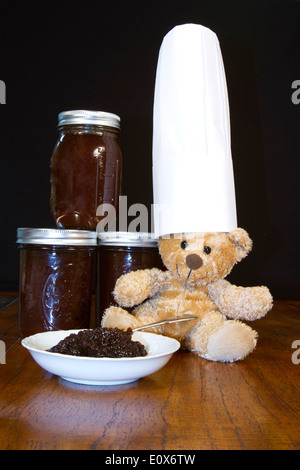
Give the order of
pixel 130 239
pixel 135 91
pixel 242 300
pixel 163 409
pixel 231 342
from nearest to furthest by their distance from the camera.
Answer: pixel 163 409
pixel 231 342
pixel 242 300
pixel 130 239
pixel 135 91

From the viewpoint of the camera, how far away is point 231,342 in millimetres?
873

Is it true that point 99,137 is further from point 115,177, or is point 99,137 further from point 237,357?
point 237,357

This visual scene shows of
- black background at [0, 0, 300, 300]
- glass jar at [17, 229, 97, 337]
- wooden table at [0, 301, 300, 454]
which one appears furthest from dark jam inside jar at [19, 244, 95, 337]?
black background at [0, 0, 300, 300]

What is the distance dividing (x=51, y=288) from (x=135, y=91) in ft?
3.07

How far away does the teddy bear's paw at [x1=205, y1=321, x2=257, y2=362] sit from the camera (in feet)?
2.85

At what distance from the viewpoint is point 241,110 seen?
5.82 feet

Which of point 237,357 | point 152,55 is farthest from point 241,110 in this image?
point 237,357

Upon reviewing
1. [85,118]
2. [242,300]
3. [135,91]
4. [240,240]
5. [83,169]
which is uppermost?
[135,91]

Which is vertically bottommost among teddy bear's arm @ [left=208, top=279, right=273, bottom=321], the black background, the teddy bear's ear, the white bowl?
the white bowl

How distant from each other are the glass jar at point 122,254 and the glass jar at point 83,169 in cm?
8

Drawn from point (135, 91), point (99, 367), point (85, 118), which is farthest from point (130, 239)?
point (135, 91)

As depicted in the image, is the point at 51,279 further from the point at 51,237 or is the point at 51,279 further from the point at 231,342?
the point at 231,342

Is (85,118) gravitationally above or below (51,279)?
above

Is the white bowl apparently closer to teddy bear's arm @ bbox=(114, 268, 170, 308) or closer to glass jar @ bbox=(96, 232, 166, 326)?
teddy bear's arm @ bbox=(114, 268, 170, 308)
